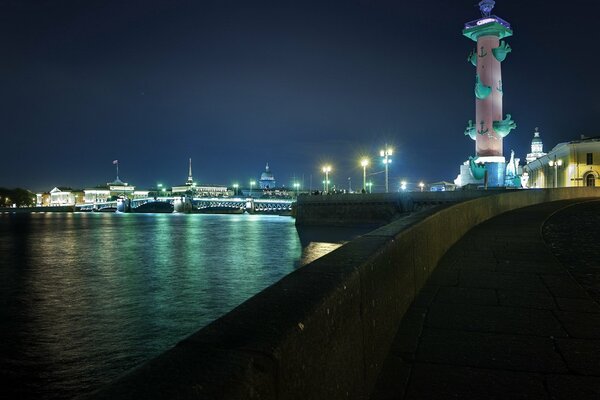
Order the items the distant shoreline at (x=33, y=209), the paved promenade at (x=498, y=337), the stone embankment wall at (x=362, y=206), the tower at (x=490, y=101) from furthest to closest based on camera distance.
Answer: the distant shoreline at (x=33, y=209)
the tower at (x=490, y=101)
the stone embankment wall at (x=362, y=206)
the paved promenade at (x=498, y=337)

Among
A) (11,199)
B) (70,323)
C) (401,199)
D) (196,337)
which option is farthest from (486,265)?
(11,199)

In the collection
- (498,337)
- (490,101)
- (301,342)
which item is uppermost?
(490,101)

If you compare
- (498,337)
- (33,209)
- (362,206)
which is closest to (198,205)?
(33,209)

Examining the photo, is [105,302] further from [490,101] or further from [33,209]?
[33,209]

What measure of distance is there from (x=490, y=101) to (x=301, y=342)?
203ft

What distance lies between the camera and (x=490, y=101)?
5853cm

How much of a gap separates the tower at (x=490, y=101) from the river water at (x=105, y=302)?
100 ft

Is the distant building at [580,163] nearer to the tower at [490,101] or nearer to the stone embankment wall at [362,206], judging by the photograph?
the tower at [490,101]

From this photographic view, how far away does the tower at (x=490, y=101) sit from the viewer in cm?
5781

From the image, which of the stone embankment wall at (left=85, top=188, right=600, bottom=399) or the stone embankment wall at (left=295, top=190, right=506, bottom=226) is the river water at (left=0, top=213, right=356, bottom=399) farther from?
the stone embankment wall at (left=295, top=190, right=506, bottom=226)

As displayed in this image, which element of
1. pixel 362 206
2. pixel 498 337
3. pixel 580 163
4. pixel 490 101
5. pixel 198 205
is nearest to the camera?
pixel 498 337

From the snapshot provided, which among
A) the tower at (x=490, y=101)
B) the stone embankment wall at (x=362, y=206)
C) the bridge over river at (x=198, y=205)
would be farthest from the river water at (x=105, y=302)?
the bridge over river at (x=198, y=205)

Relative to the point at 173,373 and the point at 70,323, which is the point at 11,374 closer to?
the point at 70,323

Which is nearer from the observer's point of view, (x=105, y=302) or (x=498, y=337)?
(x=498, y=337)
